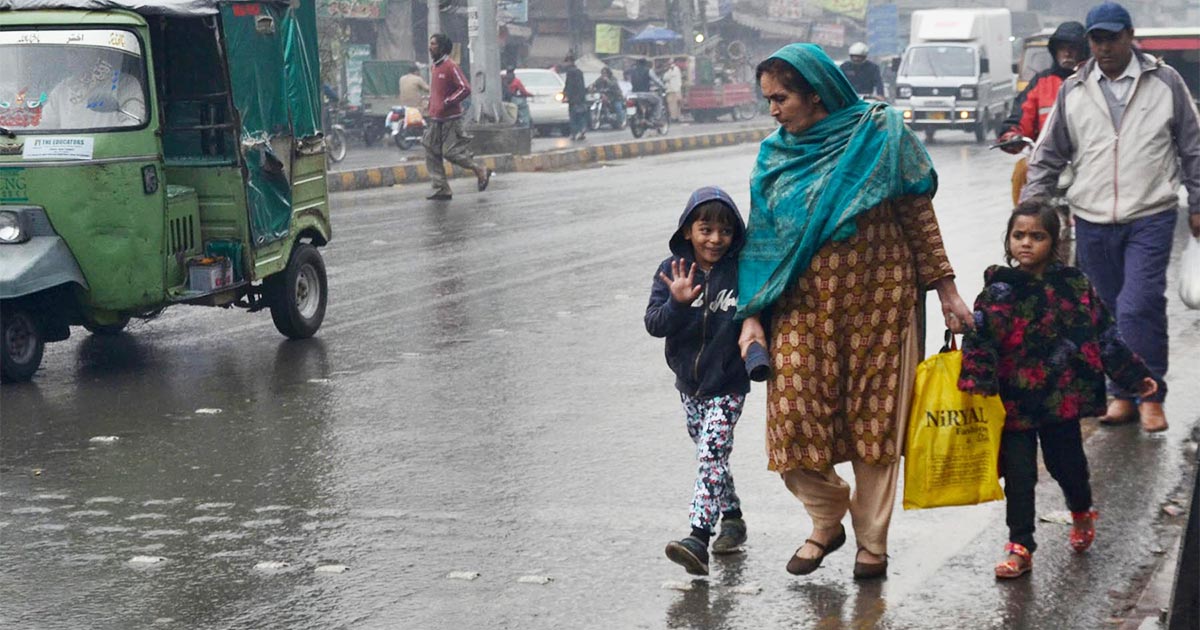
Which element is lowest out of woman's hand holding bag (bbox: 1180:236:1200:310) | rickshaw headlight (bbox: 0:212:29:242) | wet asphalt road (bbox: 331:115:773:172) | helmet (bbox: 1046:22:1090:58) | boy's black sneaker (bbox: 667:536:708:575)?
wet asphalt road (bbox: 331:115:773:172)

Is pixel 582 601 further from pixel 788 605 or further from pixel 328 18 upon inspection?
pixel 328 18

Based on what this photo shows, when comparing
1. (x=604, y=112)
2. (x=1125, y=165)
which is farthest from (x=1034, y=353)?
(x=604, y=112)

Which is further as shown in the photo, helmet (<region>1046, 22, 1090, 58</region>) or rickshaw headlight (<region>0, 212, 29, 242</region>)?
rickshaw headlight (<region>0, 212, 29, 242</region>)

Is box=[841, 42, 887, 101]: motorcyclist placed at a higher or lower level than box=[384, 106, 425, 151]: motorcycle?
higher

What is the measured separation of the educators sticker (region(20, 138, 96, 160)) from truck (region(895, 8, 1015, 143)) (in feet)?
77.0

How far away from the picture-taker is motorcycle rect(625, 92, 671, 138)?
3419cm

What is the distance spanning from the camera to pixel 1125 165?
6.62 m

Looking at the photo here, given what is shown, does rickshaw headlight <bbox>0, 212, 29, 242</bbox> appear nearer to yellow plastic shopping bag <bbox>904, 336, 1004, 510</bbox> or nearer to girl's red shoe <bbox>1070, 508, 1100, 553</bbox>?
yellow plastic shopping bag <bbox>904, 336, 1004, 510</bbox>

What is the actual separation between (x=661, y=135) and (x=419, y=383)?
2814 cm

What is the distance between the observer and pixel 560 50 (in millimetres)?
47125

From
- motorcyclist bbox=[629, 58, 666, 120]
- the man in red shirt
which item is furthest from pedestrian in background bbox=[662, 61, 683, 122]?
the man in red shirt

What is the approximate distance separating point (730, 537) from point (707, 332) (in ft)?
2.32

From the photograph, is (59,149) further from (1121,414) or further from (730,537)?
(1121,414)

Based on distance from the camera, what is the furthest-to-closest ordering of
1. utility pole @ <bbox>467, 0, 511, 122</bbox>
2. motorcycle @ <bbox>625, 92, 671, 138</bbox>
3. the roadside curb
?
motorcycle @ <bbox>625, 92, 671, 138</bbox> < utility pole @ <bbox>467, 0, 511, 122</bbox> < the roadside curb
